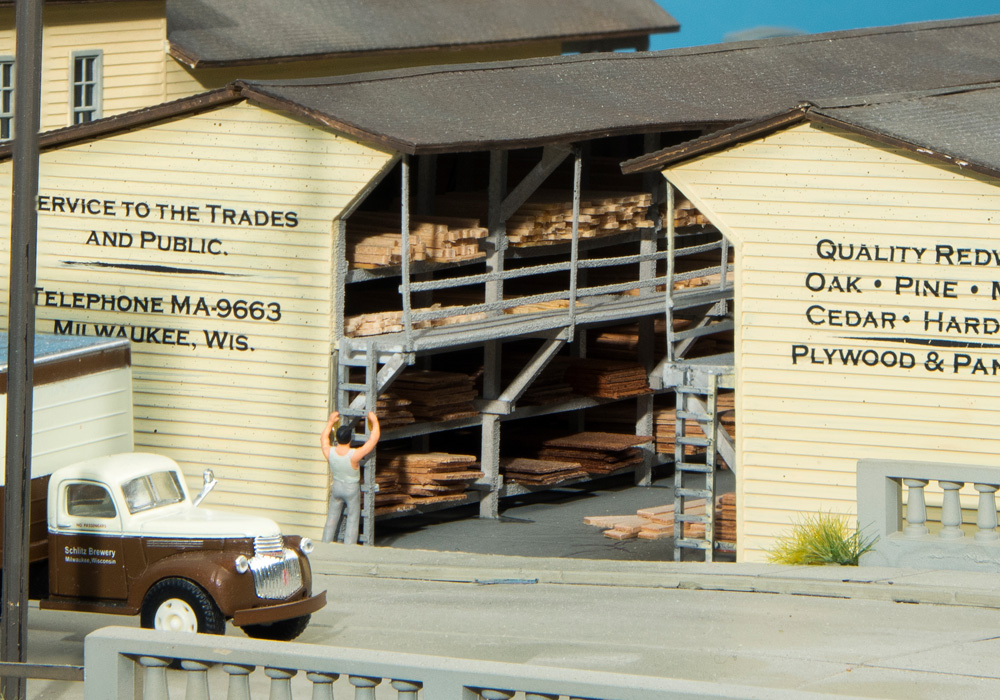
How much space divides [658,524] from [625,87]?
7.24m

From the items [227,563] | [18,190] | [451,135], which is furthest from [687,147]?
[18,190]

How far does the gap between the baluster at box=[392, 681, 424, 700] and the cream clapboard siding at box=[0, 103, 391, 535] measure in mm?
11546

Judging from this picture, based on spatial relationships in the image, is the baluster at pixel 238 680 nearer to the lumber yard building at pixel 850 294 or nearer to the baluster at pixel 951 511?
the baluster at pixel 951 511

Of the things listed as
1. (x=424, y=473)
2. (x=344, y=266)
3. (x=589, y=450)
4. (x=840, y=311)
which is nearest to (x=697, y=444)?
(x=840, y=311)

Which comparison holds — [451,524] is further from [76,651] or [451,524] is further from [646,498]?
[76,651]

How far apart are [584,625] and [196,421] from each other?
26.0 ft

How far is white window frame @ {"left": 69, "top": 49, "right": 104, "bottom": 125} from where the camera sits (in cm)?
2727

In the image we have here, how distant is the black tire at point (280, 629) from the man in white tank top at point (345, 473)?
5.59 metres

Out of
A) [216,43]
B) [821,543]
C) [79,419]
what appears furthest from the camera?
[216,43]

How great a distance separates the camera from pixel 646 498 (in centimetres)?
2489

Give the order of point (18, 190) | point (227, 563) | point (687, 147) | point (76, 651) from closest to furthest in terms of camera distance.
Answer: point (18, 190)
point (227, 563)
point (76, 651)
point (687, 147)

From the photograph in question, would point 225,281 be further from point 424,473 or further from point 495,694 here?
point 495,694

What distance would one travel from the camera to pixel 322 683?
27.2 feet

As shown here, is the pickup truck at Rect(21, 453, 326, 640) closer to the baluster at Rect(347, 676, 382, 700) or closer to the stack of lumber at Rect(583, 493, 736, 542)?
the baluster at Rect(347, 676, 382, 700)
